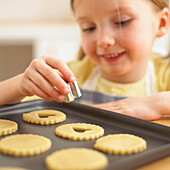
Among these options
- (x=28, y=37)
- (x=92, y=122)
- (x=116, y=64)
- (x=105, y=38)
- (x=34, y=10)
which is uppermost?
(x=34, y=10)

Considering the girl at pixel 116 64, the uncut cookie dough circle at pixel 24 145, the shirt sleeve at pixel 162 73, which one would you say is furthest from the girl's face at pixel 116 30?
the uncut cookie dough circle at pixel 24 145

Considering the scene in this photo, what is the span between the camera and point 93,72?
61.9 inches

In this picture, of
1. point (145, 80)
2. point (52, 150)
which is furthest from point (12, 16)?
point (52, 150)

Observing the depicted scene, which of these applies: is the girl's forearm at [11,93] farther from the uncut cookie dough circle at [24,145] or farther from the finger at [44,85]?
the uncut cookie dough circle at [24,145]

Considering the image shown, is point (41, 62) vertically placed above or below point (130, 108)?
above

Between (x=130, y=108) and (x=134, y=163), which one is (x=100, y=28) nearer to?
(x=130, y=108)

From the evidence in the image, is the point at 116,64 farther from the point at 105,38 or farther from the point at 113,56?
the point at 105,38

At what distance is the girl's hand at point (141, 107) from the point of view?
2.66ft

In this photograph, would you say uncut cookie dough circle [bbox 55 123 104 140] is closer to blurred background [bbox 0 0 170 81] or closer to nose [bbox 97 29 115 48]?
nose [bbox 97 29 115 48]

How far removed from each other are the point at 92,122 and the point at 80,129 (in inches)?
2.8

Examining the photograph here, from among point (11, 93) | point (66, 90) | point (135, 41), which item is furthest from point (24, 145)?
point (135, 41)

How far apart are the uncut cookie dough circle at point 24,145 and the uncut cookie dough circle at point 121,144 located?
0.35 feet

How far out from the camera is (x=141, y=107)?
2.72 feet

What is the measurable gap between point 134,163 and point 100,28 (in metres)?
0.75
